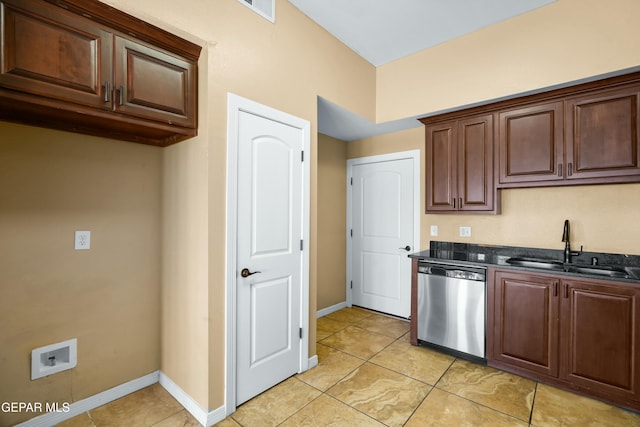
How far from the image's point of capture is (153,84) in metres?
1.70

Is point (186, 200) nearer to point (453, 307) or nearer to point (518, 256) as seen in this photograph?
point (453, 307)

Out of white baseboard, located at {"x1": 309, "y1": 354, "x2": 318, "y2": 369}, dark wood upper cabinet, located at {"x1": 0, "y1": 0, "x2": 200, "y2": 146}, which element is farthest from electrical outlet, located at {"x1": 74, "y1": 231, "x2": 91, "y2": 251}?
white baseboard, located at {"x1": 309, "y1": 354, "x2": 318, "y2": 369}

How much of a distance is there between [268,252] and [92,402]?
5.17ft

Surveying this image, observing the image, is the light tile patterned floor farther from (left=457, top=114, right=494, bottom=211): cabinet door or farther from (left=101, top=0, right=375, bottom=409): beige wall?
(left=457, top=114, right=494, bottom=211): cabinet door

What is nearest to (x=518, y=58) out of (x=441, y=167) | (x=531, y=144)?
(x=531, y=144)

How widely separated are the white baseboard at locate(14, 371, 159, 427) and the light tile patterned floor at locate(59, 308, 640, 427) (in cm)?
5

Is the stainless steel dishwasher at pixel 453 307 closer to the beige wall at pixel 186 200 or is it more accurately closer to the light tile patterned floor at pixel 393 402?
the light tile patterned floor at pixel 393 402

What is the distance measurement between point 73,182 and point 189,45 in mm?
1201

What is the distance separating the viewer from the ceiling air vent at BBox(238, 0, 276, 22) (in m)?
2.12

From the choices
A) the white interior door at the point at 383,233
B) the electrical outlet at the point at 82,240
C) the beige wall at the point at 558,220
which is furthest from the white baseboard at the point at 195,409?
the beige wall at the point at 558,220

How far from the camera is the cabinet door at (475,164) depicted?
2.83m

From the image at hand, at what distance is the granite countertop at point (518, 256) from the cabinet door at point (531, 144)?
722 millimetres

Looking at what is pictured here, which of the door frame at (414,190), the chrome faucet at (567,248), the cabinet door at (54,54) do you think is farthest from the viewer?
the door frame at (414,190)

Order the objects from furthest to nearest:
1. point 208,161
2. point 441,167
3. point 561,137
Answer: point 441,167, point 561,137, point 208,161
